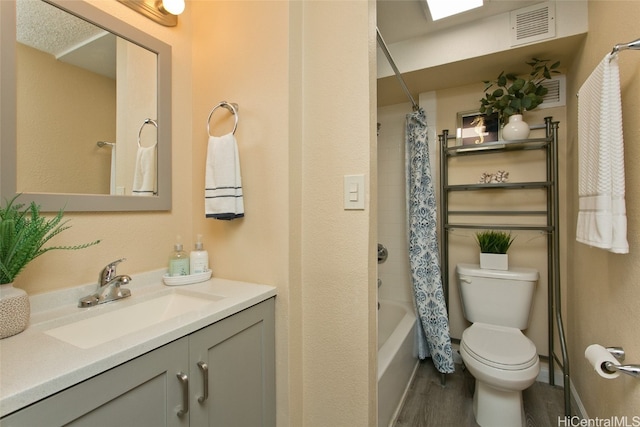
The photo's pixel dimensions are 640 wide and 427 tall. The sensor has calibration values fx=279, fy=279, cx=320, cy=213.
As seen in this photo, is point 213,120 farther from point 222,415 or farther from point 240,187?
point 222,415

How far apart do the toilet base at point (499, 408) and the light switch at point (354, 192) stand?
1.30 meters

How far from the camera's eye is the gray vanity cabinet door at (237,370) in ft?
2.60

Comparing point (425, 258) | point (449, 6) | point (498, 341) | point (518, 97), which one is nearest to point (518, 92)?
point (518, 97)

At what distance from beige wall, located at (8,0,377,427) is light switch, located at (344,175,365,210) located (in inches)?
1.0

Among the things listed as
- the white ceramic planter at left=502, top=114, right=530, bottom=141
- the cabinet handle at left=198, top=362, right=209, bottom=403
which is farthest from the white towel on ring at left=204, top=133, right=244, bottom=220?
the white ceramic planter at left=502, top=114, right=530, bottom=141

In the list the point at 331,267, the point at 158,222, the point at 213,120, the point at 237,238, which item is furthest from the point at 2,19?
the point at 331,267

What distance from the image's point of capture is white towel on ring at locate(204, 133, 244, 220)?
1108 mm

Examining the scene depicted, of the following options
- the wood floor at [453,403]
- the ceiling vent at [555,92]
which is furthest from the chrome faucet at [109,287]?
the ceiling vent at [555,92]

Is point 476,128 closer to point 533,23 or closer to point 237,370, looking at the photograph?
point 533,23

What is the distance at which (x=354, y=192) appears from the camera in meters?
1.02

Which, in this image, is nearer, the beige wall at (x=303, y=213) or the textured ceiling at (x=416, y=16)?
the beige wall at (x=303, y=213)

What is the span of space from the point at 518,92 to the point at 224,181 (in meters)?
1.89

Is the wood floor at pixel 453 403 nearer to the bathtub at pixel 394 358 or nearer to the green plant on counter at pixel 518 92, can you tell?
the bathtub at pixel 394 358

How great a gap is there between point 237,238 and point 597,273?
167cm
